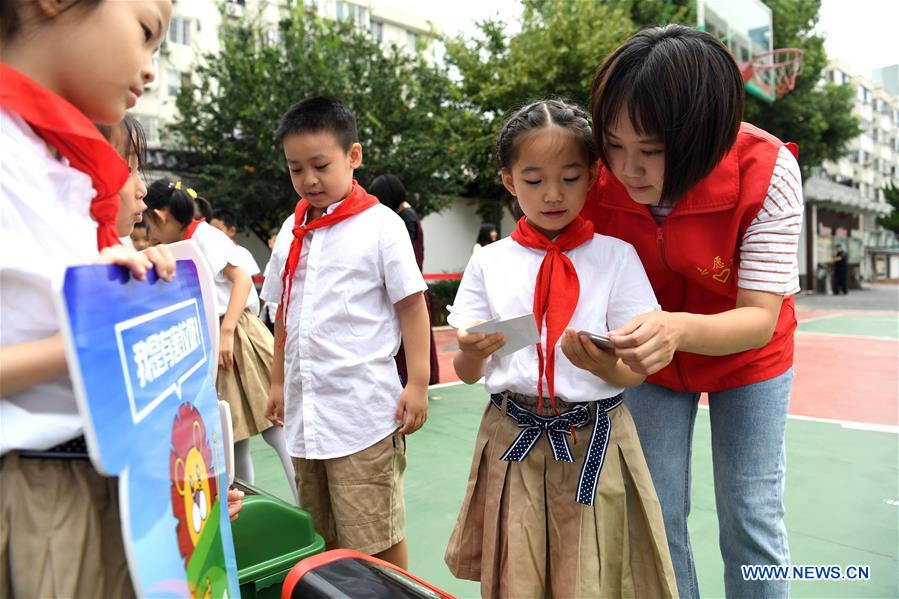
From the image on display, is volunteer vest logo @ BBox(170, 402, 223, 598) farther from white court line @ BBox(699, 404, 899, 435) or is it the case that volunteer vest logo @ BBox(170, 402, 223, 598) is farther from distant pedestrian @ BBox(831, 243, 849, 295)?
distant pedestrian @ BBox(831, 243, 849, 295)

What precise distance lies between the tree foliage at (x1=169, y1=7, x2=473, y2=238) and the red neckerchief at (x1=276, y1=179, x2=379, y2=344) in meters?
8.74

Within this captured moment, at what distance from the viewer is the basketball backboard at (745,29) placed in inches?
394

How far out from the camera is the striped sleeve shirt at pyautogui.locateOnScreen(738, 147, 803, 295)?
1426mm

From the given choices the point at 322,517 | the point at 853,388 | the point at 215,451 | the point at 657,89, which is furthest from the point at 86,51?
the point at 853,388

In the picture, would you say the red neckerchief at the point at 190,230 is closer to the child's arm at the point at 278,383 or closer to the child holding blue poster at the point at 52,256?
the child's arm at the point at 278,383

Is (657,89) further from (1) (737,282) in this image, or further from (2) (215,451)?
(2) (215,451)

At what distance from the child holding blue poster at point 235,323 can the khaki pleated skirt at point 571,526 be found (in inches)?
52.9

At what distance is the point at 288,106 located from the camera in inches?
414

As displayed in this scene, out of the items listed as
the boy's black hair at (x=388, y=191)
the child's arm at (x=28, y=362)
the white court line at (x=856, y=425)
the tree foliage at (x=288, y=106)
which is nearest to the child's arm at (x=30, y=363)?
the child's arm at (x=28, y=362)

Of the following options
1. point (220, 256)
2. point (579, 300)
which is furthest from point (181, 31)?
point (579, 300)

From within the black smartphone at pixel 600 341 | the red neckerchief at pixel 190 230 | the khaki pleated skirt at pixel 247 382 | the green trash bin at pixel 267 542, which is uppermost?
the red neckerchief at pixel 190 230

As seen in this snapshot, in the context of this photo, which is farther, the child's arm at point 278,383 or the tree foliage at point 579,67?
the tree foliage at point 579,67

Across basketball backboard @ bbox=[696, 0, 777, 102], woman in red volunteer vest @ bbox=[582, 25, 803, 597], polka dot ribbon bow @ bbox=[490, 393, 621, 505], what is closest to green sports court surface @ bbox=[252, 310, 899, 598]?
woman in red volunteer vest @ bbox=[582, 25, 803, 597]

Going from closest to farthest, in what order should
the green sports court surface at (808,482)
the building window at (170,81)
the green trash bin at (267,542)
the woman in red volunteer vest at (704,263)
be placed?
1. the woman in red volunteer vest at (704,263)
2. the green trash bin at (267,542)
3. the green sports court surface at (808,482)
4. the building window at (170,81)
